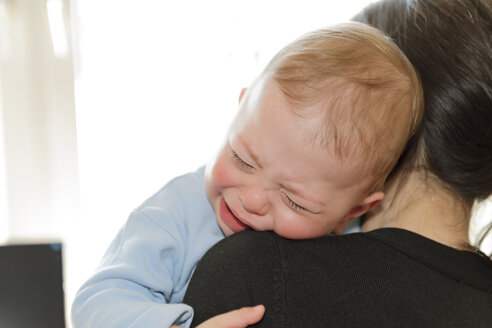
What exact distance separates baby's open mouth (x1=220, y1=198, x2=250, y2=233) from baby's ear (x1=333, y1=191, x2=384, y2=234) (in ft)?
0.59

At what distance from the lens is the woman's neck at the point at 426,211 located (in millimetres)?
916

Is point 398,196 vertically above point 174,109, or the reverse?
point 398,196

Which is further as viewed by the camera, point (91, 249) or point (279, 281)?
point (91, 249)

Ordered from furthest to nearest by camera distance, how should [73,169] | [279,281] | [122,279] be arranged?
[73,169]
[122,279]
[279,281]

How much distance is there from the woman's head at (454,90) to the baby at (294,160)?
54mm

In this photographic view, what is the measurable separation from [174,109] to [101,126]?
0.36 meters

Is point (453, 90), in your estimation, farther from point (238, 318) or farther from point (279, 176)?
point (238, 318)

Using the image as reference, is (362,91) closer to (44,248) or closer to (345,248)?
(345,248)

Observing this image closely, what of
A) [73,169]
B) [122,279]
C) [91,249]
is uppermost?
[122,279]

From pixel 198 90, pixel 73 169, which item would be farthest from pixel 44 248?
pixel 198 90

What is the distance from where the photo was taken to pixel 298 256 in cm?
77

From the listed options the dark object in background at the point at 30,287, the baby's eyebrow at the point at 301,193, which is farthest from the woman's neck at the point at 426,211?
the dark object in background at the point at 30,287

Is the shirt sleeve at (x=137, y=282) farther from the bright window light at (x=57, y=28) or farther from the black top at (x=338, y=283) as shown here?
the bright window light at (x=57, y=28)

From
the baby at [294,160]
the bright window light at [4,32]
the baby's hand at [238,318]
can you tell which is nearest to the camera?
the baby's hand at [238,318]
